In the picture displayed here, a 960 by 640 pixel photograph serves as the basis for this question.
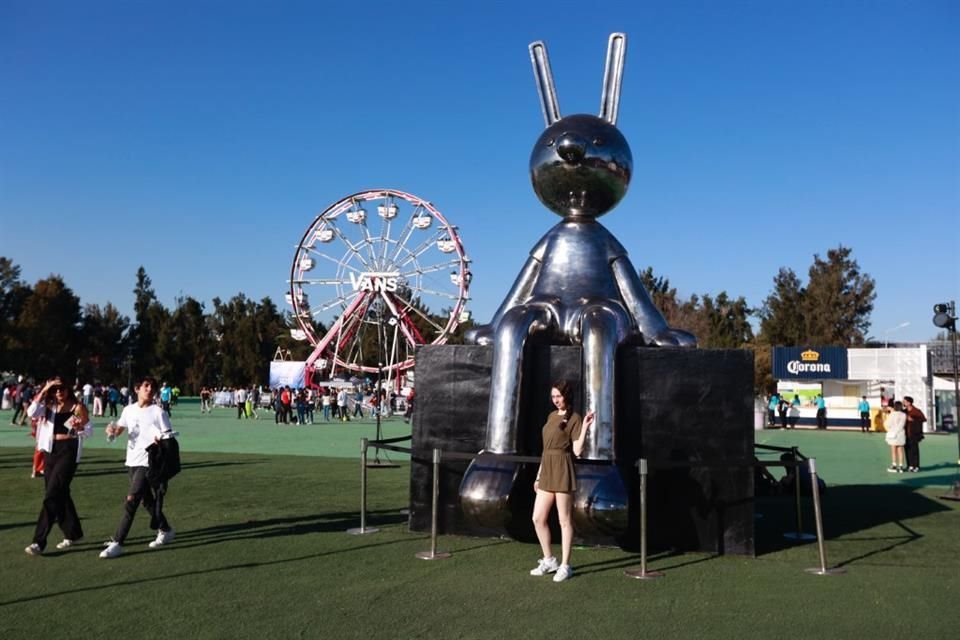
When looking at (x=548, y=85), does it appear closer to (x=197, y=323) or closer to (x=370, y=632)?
(x=370, y=632)

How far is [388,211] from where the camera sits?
38.4m

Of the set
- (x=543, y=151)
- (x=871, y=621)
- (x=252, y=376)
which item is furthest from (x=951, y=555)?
(x=252, y=376)

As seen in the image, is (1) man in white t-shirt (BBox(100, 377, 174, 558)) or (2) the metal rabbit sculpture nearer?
(2) the metal rabbit sculpture

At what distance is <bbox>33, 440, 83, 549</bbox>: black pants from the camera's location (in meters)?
6.93

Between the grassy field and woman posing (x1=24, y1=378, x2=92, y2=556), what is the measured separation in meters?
0.18

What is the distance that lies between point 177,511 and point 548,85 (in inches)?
255

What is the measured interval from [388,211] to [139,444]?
1258 inches

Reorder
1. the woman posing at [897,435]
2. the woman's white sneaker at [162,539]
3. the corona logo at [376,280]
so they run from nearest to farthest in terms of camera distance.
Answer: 1. the woman's white sneaker at [162,539]
2. the woman posing at [897,435]
3. the corona logo at [376,280]

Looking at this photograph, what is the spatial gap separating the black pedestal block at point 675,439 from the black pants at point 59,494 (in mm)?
3509

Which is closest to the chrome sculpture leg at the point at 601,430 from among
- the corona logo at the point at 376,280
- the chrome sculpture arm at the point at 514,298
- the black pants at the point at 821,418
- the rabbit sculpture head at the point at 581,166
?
the chrome sculpture arm at the point at 514,298

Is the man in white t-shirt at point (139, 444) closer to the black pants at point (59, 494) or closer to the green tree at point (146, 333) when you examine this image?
the black pants at point (59, 494)

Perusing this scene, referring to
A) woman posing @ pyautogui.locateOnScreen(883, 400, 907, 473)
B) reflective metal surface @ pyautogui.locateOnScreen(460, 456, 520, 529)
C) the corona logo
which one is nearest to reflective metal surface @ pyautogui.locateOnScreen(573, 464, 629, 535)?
reflective metal surface @ pyautogui.locateOnScreen(460, 456, 520, 529)

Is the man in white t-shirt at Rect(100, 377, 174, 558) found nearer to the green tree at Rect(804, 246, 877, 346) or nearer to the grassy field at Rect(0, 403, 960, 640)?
the grassy field at Rect(0, 403, 960, 640)

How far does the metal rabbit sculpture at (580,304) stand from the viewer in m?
6.74
